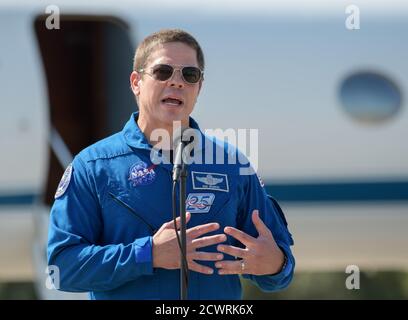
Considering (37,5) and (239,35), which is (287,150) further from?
(37,5)

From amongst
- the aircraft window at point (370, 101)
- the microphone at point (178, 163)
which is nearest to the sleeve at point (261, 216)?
the microphone at point (178, 163)

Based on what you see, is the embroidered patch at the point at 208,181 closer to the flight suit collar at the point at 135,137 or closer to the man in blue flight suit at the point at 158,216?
the man in blue flight suit at the point at 158,216

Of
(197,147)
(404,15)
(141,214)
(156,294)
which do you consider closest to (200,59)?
(197,147)

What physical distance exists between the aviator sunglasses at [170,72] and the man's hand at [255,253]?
394 millimetres

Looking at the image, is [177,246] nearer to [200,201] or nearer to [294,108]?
[200,201]

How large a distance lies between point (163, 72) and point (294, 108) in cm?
281

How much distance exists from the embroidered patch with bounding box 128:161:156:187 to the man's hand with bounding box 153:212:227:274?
17 cm

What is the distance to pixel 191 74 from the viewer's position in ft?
8.55

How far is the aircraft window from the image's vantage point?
547 cm

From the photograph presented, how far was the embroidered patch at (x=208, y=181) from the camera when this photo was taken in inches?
102

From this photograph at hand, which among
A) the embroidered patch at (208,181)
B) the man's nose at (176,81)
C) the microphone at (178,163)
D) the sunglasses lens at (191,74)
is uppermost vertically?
the sunglasses lens at (191,74)

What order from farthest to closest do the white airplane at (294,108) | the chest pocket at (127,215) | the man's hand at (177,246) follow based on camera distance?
1. the white airplane at (294,108)
2. the chest pocket at (127,215)
3. the man's hand at (177,246)

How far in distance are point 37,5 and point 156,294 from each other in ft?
10.9

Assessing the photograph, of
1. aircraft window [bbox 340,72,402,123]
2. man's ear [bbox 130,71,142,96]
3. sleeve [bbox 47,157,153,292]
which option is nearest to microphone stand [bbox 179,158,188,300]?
sleeve [bbox 47,157,153,292]
